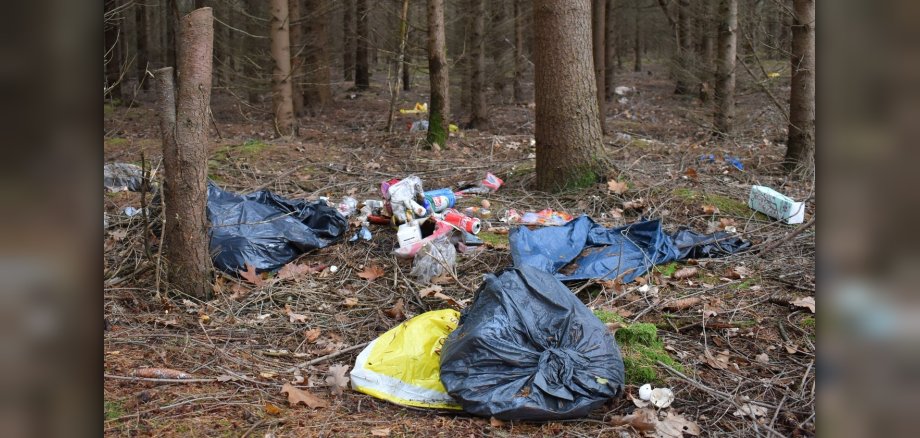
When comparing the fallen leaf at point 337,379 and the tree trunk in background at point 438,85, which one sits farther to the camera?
the tree trunk in background at point 438,85

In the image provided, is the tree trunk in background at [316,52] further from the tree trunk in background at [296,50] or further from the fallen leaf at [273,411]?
the fallen leaf at [273,411]

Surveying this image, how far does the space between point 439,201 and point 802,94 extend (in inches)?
203

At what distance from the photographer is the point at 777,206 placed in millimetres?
6848

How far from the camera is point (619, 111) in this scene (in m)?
18.3

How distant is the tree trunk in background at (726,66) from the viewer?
12.0m

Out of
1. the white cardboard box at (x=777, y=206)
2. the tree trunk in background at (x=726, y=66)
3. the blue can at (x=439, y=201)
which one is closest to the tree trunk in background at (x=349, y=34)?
the tree trunk in background at (x=726, y=66)

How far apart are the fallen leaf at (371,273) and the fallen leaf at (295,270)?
0.41 meters

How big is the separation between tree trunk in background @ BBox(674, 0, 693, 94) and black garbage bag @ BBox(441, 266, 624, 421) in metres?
12.8

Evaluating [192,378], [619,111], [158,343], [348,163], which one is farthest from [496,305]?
[619,111]

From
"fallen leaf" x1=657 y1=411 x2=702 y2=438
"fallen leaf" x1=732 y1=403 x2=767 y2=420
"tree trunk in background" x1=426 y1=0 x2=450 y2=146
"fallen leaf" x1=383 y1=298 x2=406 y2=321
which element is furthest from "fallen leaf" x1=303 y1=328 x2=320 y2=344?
"tree trunk in background" x1=426 y1=0 x2=450 y2=146

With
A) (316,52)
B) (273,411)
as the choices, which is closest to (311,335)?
(273,411)

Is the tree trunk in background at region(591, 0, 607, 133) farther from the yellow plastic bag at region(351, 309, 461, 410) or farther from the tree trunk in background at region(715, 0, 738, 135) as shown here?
the yellow plastic bag at region(351, 309, 461, 410)

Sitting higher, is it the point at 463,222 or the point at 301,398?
the point at 463,222

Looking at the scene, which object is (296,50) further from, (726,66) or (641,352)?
(641,352)
